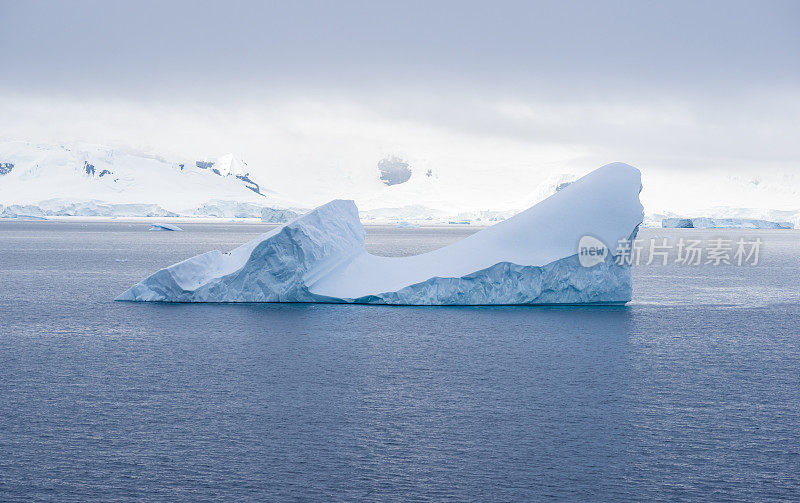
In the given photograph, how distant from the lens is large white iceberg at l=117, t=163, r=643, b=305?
27.3 metres

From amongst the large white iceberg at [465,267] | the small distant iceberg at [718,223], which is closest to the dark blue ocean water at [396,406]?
the large white iceberg at [465,267]

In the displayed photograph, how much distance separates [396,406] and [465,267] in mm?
13319

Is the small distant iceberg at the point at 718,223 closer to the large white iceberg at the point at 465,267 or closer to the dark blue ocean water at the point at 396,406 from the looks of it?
the large white iceberg at the point at 465,267

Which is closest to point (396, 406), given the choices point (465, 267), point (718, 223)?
point (465, 267)

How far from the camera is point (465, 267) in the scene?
2752 centimetres

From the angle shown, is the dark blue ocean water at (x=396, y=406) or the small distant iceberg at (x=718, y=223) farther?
the small distant iceberg at (x=718, y=223)

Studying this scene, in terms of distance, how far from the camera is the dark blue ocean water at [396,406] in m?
10.6

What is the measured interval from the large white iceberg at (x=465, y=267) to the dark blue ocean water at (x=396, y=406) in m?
1.24

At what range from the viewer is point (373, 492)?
10.2m

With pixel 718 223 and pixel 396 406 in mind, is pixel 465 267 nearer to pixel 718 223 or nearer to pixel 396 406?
pixel 396 406

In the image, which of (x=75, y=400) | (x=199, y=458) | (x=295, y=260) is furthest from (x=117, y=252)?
(x=199, y=458)

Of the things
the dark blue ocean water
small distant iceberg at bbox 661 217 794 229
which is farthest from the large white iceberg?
small distant iceberg at bbox 661 217 794 229

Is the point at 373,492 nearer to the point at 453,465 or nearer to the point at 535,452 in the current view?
the point at 453,465

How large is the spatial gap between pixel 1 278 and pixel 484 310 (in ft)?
82.2
